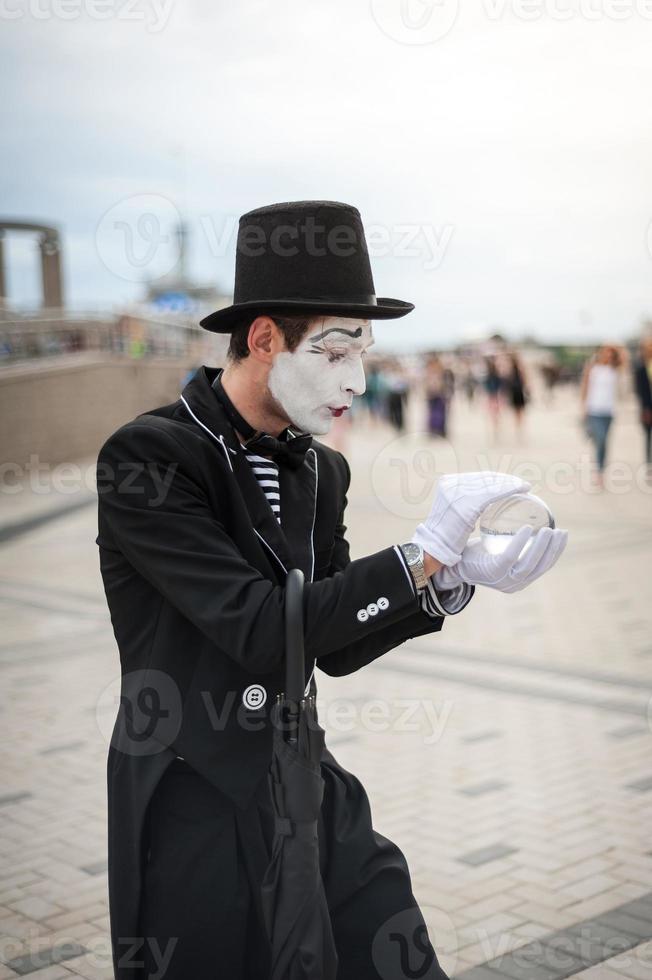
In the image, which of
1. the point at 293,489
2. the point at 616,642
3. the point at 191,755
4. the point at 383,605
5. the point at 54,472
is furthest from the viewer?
the point at 54,472

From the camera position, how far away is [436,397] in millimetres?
21266

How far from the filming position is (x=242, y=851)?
212 centimetres

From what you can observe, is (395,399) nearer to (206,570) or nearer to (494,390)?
(494,390)

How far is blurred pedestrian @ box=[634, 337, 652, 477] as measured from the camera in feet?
45.8

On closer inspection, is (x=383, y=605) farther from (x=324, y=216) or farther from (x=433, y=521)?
(x=324, y=216)

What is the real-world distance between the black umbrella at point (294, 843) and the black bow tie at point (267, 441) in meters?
0.46

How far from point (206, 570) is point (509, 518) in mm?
525

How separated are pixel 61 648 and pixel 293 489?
17.2ft

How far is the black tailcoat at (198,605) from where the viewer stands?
1935mm

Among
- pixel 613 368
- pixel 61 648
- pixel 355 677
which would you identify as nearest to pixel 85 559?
pixel 61 648

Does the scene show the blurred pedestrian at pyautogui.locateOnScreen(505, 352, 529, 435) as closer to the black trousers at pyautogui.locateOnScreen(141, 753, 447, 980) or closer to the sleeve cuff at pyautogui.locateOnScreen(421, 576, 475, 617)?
the sleeve cuff at pyautogui.locateOnScreen(421, 576, 475, 617)
